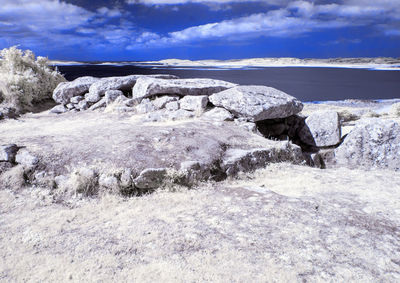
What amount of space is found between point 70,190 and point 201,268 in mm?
3342

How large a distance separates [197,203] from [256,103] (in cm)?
559

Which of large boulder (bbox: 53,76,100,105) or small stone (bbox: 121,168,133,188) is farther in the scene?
large boulder (bbox: 53,76,100,105)

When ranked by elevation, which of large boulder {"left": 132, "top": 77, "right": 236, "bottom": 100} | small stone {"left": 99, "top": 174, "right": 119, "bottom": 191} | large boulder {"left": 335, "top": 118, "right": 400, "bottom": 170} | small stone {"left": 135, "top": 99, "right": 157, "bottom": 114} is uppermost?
large boulder {"left": 132, "top": 77, "right": 236, "bottom": 100}

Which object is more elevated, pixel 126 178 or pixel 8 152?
pixel 8 152

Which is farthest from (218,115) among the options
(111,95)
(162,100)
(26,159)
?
(26,159)

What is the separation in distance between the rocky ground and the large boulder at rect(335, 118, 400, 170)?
3 cm

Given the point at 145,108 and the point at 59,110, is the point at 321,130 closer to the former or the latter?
the point at 145,108

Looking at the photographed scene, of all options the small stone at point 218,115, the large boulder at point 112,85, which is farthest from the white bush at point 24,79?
the small stone at point 218,115

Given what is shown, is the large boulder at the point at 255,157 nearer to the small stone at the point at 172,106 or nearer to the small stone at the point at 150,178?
the small stone at the point at 150,178

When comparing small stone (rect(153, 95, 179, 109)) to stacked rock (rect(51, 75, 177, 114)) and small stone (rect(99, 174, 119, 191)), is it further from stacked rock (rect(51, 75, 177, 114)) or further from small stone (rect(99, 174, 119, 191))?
small stone (rect(99, 174, 119, 191))

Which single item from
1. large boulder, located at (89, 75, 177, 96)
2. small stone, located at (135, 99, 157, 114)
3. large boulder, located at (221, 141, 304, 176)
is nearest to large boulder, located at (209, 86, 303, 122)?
large boulder, located at (221, 141, 304, 176)

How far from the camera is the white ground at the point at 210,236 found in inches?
136

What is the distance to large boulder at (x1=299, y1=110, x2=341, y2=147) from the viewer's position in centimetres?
1084

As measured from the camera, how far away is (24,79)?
14.1 metres
